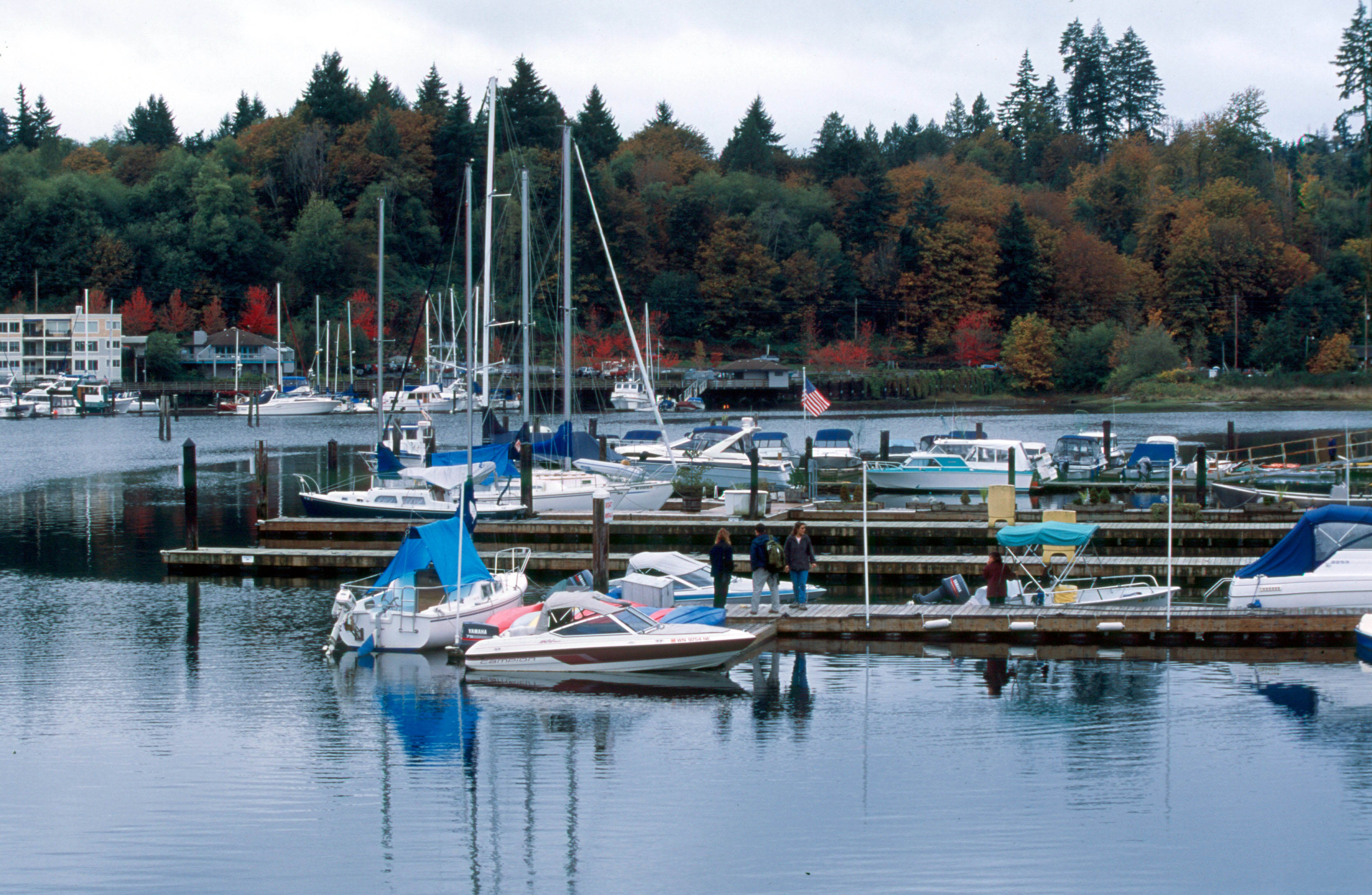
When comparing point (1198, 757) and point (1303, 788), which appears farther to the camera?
point (1198, 757)

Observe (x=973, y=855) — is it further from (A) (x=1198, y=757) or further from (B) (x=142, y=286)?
(B) (x=142, y=286)

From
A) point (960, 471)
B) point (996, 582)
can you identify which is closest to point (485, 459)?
point (960, 471)

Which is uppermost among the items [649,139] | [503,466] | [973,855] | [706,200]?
[649,139]

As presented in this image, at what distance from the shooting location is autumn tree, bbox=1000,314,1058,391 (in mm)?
122812

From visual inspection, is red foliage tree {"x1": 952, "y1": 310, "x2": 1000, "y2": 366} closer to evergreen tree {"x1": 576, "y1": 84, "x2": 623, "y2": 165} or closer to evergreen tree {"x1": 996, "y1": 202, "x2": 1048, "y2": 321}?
evergreen tree {"x1": 996, "y1": 202, "x2": 1048, "y2": 321}

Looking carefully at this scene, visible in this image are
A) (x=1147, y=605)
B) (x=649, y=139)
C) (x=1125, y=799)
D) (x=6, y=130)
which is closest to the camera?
(x=1125, y=799)

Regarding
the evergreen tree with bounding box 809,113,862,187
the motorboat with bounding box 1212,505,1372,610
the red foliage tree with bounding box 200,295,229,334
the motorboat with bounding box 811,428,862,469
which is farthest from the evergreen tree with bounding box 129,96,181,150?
the motorboat with bounding box 1212,505,1372,610

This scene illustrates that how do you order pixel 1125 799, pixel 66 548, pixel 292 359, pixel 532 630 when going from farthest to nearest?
pixel 292 359
pixel 66 548
pixel 532 630
pixel 1125 799

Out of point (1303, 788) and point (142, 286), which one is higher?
point (142, 286)

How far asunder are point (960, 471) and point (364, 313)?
95.7 meters

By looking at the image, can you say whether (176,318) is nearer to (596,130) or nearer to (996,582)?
(596,130)

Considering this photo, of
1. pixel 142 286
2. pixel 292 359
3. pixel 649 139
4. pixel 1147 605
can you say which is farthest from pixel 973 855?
pixel 649 139

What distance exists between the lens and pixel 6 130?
171 meters

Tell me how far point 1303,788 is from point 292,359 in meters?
119
